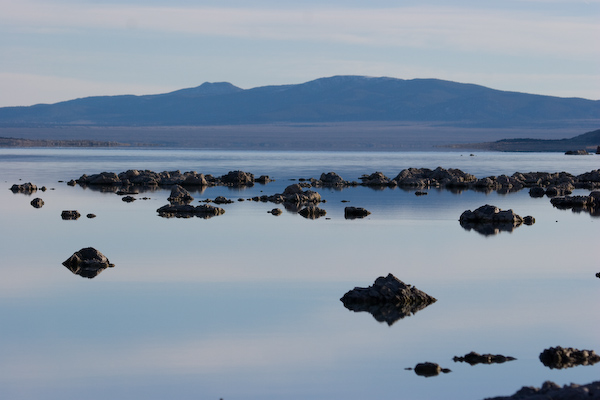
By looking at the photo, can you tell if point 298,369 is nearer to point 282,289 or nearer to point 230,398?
point 230,398

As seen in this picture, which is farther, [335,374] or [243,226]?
[243,226]

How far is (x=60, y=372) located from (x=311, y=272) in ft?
29.4

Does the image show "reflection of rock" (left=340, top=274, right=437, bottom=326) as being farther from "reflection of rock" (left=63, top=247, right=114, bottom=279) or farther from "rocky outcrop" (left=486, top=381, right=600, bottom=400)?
"reflection of rock" (left=63, top=247, right=114, bottom=279)

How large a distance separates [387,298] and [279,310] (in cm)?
196

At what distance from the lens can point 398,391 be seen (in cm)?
1209

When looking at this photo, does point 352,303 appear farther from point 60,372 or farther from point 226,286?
point 60,372

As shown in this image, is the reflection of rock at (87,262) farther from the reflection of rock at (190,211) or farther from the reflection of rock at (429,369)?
the reflection of rock at (190,211)

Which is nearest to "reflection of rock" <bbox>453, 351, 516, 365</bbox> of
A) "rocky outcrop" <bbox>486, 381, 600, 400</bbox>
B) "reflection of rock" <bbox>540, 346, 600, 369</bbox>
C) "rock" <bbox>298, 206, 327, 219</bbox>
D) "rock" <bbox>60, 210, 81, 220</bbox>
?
"reflection of rock" <bbox>540, 346, 600, 369</bbox>

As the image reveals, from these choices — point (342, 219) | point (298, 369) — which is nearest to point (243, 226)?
point (342, 219)

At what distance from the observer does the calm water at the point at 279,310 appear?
12.4 m

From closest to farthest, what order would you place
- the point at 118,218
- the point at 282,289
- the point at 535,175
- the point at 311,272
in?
1. the point at 282,289
2. the point at 311,272
3. the point at 118,218
4. the point at 535,175

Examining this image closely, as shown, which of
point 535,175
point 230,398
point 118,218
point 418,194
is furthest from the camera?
point 535,175

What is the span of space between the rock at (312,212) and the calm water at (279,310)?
2932 millimetres

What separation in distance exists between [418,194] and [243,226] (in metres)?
18.2
